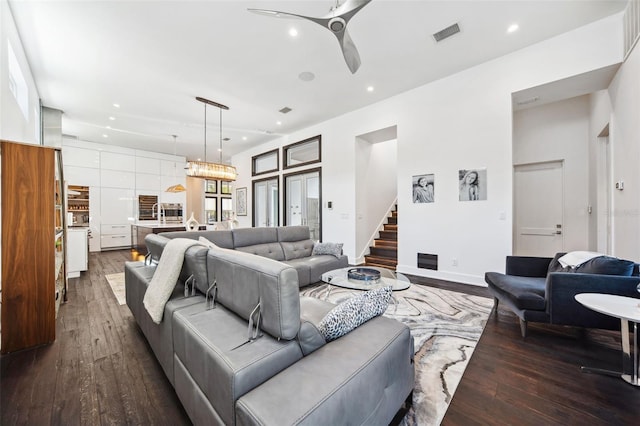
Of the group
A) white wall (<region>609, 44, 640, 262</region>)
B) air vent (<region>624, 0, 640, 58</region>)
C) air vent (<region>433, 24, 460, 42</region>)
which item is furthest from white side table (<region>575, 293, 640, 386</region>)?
air vent (<region>433, 24, 460, 42</region>)

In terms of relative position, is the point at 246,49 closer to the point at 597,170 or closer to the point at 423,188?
the point at 423,188

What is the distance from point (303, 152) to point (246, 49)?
363 centimetres

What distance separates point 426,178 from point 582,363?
10.5 ft

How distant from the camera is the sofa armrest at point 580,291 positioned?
6.61ft

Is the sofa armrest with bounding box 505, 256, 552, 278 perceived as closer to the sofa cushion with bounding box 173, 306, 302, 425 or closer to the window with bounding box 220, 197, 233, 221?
the sofa cushion with bounding box 173, 306, 302, 425

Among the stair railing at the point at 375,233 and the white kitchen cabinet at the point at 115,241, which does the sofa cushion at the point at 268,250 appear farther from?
the white kitchen cabinet at the point at 115,241

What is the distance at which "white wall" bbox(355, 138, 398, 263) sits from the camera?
226 inches

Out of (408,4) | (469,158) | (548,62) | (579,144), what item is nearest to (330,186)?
(469,158)

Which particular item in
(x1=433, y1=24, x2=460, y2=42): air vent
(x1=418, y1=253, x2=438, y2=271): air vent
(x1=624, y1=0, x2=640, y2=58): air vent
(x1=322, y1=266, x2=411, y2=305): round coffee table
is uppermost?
(x1=433, y1=24, x2=460, y2=42): air vent

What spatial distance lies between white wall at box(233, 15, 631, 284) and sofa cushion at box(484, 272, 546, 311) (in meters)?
1.24

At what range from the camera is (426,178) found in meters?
4.61

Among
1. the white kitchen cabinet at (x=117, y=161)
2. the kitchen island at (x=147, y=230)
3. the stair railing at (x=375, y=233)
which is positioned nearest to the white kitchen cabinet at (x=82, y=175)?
the white kitchen cabinet at (x=117, y=161)

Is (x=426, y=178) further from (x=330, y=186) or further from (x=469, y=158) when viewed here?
(x=330, y=186)

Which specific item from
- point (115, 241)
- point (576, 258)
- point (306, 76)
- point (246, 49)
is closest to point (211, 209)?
point (115, 241)
